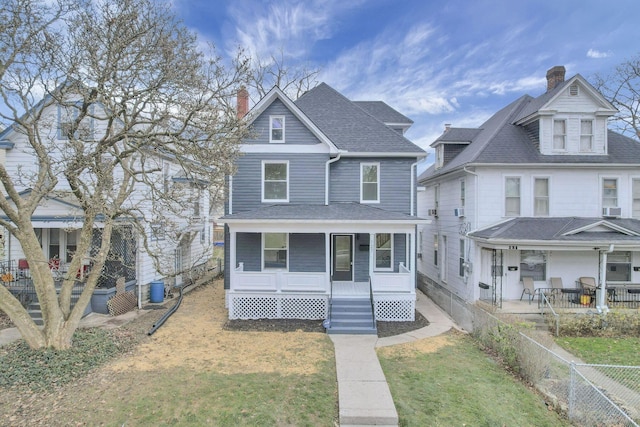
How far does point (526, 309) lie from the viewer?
494 inches

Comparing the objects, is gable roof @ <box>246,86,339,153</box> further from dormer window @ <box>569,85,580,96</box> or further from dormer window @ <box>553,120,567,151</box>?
dormer window @ <box>569,85,580,96</box>

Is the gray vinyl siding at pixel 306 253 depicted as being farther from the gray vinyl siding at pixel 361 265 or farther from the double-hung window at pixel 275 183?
the double-hung window at pixel 275 183

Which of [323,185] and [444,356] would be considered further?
[323,185]

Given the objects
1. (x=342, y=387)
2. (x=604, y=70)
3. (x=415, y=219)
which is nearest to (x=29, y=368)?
(x=342, y=387)

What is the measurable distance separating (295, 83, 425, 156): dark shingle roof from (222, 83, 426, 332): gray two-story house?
0.23ft

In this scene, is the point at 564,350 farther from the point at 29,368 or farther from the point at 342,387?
the point at 29,368

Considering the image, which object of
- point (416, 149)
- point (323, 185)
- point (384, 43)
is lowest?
point (323, 185)

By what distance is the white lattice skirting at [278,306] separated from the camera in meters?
12.0

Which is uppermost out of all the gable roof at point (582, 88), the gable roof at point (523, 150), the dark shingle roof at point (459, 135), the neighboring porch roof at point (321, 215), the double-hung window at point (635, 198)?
the gable roof at point (582, 88)

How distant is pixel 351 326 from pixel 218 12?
14190 mm

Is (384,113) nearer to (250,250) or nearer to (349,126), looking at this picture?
(349,126)

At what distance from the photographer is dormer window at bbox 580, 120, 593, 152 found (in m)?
14.0

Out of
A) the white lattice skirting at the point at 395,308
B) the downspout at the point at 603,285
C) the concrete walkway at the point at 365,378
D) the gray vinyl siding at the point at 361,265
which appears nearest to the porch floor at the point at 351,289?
the gray vinyl siding at the point at 361,265

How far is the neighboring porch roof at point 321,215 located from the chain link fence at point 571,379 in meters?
4.54
